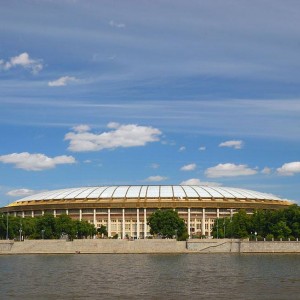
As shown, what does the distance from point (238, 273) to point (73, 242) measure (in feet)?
143

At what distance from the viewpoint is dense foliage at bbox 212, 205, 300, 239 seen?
101 meters

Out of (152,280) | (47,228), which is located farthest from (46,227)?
(152,280)

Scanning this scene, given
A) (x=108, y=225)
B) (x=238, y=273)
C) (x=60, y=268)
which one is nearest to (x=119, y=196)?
(x=108, y=225)

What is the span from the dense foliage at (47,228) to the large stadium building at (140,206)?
12.4m

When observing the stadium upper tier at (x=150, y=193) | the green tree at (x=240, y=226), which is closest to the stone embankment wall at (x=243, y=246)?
the green tree at (x=240, y=226)

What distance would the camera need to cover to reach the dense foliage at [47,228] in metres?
112

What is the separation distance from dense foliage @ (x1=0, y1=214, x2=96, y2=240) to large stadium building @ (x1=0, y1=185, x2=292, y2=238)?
12414 mm

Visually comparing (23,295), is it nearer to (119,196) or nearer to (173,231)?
(173,231)

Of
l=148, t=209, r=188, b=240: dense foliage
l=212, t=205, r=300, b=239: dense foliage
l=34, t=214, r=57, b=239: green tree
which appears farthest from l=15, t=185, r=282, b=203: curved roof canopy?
l=212, t=205, r=300, b=239: dense foliage

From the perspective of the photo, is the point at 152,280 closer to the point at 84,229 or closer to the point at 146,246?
the point at 146,246

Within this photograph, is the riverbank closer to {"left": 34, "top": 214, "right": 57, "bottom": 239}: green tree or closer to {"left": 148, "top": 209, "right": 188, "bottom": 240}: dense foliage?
{"left": 34, "top": 214, "right": 57, "bottom": 239}: green tree

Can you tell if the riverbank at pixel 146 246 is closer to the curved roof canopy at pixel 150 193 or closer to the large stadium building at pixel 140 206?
the large stadium building at pixel 140 206

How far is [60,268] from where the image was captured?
67.2 meters

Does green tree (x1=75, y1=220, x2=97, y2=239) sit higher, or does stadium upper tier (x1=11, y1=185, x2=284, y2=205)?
stadium upper tier (x1=11, y1=185, x2=284, y2=205)
